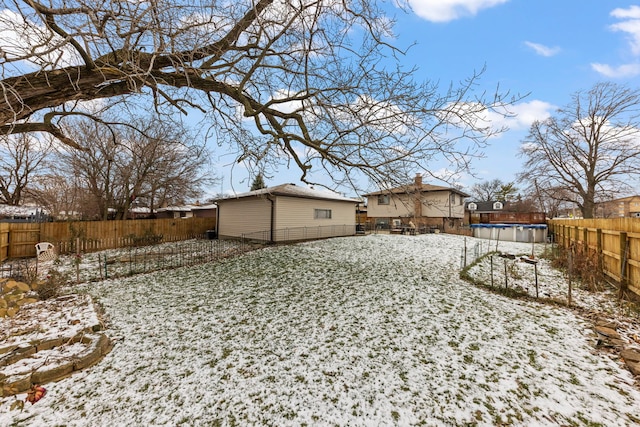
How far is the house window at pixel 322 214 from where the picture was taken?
675 inches

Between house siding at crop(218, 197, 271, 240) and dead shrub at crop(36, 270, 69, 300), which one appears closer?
dead shrub at crop(36, 270, 69, 300)

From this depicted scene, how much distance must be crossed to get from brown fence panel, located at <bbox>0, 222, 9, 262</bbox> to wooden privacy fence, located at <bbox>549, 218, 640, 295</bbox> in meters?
20.2

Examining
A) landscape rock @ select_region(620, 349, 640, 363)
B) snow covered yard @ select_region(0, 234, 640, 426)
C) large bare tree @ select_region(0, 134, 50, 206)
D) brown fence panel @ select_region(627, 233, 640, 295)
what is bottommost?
snow covered yard @ select_region(0, 234, 640, 426)

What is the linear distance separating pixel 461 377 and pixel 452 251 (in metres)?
10.5

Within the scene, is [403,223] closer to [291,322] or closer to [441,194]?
[441,194]

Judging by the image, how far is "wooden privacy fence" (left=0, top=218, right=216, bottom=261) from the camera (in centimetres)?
1188

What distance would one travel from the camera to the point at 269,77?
6316 mm

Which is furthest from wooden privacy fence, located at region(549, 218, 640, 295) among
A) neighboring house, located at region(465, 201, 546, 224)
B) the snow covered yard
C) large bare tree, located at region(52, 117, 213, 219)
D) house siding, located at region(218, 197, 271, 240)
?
neighboring house, located at region(465, 201, 546, 224)

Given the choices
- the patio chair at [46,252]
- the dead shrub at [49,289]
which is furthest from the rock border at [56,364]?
the patio chair at [46,252]

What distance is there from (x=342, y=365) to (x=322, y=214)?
14.2m

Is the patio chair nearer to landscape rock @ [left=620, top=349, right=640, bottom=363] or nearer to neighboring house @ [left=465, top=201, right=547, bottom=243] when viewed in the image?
landscape rock @ [left=620, top=349, right=640, bottom=363]

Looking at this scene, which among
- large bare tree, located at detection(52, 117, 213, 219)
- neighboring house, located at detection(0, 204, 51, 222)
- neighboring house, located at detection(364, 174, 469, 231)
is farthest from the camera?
neighboring house, located at detection(364, 174, 469, 231)

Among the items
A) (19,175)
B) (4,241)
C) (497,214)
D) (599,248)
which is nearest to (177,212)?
(19,175)

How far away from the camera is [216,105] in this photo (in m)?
6.86
